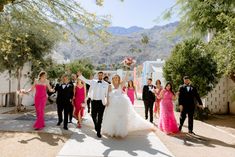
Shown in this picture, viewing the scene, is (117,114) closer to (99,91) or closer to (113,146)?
(99,91)

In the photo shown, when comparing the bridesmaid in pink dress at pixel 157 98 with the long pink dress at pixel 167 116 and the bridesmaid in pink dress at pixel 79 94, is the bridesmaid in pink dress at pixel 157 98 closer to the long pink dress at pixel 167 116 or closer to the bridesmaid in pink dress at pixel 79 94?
the long pink dress at pixel 167 116

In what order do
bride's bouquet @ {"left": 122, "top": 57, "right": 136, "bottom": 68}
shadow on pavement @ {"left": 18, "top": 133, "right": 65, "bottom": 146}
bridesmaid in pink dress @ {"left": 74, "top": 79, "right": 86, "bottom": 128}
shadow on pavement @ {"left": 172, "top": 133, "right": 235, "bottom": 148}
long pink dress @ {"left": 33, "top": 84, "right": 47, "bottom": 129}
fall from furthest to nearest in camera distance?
bridesmaid in pink dress @ {"left": 74, "top": 79, "right": 86, "bottom": 128} < long pink dress @ {"left": 33, "top": 84, "right": 47, "bottom": 129} < bride's bouquet @ {"left": 122, "top": 57, "right": 136, "bottom": 68} < shadow on pavement @ {"left": 172, "top": 133, "right": 235, "bottom": 148} < shadow on pavement @ {"left": 18, "top": 133, "right": 65, "bottom": 146}

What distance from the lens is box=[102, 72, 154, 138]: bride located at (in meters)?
10.2

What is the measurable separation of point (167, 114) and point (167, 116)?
100 mm

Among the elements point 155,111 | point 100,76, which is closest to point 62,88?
point 100,76

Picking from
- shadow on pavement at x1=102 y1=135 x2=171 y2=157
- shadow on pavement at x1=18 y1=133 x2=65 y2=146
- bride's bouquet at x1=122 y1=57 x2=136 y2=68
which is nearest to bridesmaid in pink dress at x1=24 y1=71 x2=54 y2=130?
shadow on pavement at x1=18 y1=133 x2=65 y2=146

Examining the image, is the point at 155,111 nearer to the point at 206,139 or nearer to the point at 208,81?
the point at 208,81

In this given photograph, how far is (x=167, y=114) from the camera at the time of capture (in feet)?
39.8

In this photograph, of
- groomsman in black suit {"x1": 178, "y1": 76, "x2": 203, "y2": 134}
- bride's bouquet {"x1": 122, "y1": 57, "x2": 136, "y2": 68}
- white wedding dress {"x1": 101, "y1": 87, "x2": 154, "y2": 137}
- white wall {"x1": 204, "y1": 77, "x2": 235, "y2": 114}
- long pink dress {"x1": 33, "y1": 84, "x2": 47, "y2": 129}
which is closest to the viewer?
bride's bouquet {"x1": 122, "y1": 57, "x2": 136, "y2": 68}

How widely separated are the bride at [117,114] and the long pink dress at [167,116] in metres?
1.47

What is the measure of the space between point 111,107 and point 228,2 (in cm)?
808

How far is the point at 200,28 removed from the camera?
683 inches

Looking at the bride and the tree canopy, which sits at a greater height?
the tree canopy

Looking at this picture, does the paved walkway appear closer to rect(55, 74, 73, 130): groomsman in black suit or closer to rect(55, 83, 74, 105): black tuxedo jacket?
rect(55, 74, 73, 130): groomsman in black suit
